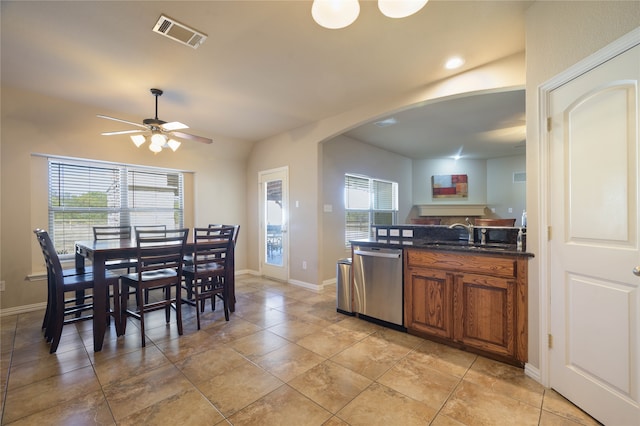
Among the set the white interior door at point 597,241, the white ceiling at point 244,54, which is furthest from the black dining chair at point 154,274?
the white interior door at point 597,241

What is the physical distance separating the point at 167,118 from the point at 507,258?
4.52 m

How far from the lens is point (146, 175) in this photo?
4.61 meters

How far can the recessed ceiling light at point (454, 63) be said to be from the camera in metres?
2.64

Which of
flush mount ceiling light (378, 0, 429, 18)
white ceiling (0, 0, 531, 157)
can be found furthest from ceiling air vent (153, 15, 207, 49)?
flush mount ceiling light (378, 0, 429, 18)

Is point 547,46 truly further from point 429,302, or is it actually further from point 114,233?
point 114,233

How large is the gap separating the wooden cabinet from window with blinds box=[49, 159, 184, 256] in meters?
4.11

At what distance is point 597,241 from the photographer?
1618 mm

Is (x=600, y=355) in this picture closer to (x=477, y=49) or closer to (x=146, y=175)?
(x=477, y=49)

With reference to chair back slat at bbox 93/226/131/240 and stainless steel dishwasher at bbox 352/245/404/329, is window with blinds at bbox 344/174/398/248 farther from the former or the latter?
chair back slat at bbox 93/226/131/240

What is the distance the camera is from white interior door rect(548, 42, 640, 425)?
1.46 metres

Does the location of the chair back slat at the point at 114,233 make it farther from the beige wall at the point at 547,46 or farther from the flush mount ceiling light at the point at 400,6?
the beige wall at the point at 547,46

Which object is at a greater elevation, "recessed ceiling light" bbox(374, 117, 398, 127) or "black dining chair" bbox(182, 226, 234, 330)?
"recessed ceiling light" bbox(374, 117, 398, 127)

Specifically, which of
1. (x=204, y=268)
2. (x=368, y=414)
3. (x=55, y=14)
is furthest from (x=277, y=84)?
(x=368, y=414)

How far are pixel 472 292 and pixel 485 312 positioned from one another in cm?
17
